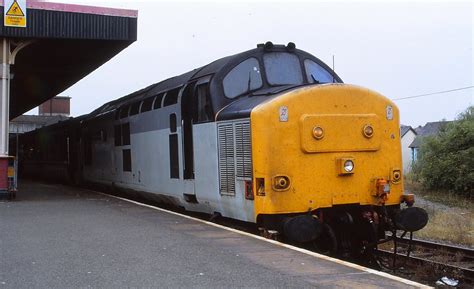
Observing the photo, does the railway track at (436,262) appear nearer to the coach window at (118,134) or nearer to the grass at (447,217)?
the grass at (447,217)

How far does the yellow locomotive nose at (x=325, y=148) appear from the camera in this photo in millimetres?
7332

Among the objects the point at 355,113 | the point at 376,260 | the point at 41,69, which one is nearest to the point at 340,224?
the point at 376,260

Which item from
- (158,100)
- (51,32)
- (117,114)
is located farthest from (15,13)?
(158,100)

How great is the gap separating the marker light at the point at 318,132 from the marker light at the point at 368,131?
2.46ft

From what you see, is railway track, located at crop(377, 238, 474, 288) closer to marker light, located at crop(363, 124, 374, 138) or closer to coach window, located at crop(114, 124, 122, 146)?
marker light, located at crop(363, 124, 374, 138)

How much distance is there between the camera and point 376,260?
327 inches

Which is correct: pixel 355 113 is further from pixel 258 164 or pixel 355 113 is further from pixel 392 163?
pixel 258 164

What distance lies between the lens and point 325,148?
762 centimetres

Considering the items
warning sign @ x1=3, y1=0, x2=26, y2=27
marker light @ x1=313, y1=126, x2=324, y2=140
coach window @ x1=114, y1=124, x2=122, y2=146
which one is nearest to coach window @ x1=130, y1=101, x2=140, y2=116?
coach window @ x1=114, y1=124, x2=122, y2=146

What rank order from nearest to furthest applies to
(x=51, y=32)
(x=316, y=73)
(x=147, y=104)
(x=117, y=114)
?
(x=316, y=73)
(x=147, y=104)
(x=51, y=32)
(x=117, y=114)

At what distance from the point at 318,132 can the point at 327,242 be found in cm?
177

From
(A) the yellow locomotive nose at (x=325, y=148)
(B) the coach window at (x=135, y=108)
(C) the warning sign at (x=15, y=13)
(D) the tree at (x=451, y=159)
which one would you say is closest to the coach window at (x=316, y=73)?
(A) the yellow locomotive nose at (x=325, y=148)

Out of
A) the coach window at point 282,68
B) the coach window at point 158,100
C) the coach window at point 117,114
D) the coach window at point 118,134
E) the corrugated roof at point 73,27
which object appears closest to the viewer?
the coach window at point 282,68

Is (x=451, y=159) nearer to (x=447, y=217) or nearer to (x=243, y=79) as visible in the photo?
(x=447, y=217)
